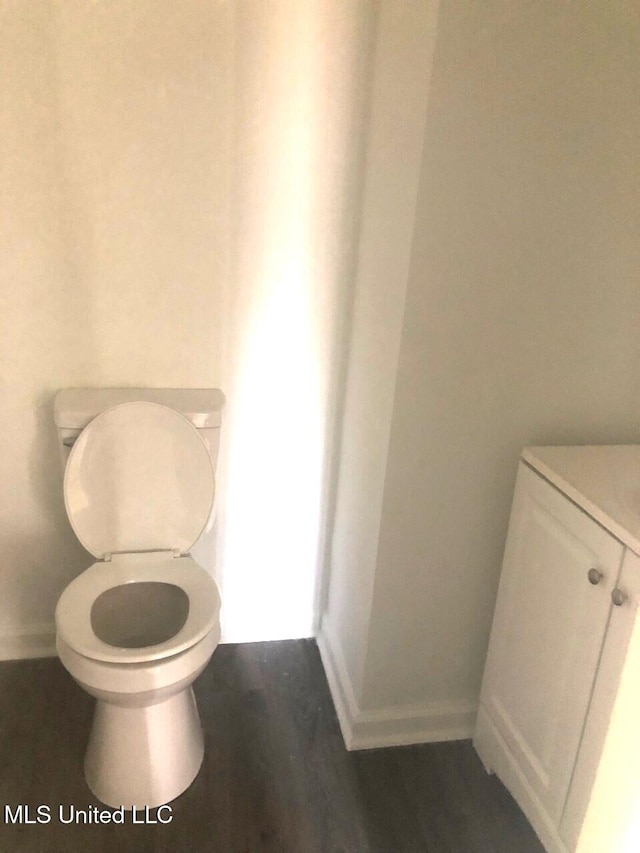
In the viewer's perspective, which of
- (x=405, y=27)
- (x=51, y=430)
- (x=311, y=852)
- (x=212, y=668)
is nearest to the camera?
(x=405, y=27)

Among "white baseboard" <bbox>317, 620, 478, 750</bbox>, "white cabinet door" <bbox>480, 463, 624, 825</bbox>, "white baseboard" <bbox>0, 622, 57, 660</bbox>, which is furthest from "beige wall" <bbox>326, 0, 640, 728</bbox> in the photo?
"white baseboard" <bbox>0, 622, 57, 660</bbox>

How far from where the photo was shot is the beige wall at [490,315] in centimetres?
126

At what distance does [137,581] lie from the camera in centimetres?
167

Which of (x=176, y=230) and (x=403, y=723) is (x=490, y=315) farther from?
(x=403, y=723)

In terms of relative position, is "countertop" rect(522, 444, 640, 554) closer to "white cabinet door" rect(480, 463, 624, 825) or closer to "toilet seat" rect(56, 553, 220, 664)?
"white cabinet door" rect(480, 463, 624, 825)

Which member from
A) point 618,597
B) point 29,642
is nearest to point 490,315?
point 618,597

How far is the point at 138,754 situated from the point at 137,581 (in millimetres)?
392

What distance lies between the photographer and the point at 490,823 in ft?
5.18

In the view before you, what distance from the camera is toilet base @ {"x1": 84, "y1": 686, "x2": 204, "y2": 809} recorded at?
1.54 m

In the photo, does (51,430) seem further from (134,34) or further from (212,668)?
(134,34)

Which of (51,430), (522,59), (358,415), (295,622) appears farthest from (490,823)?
(522,59)

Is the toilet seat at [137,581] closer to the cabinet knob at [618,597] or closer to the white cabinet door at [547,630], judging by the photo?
the white cabinet door at [547,630]

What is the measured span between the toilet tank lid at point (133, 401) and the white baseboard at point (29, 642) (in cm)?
70

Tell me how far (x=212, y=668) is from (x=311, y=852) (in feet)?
2.08
